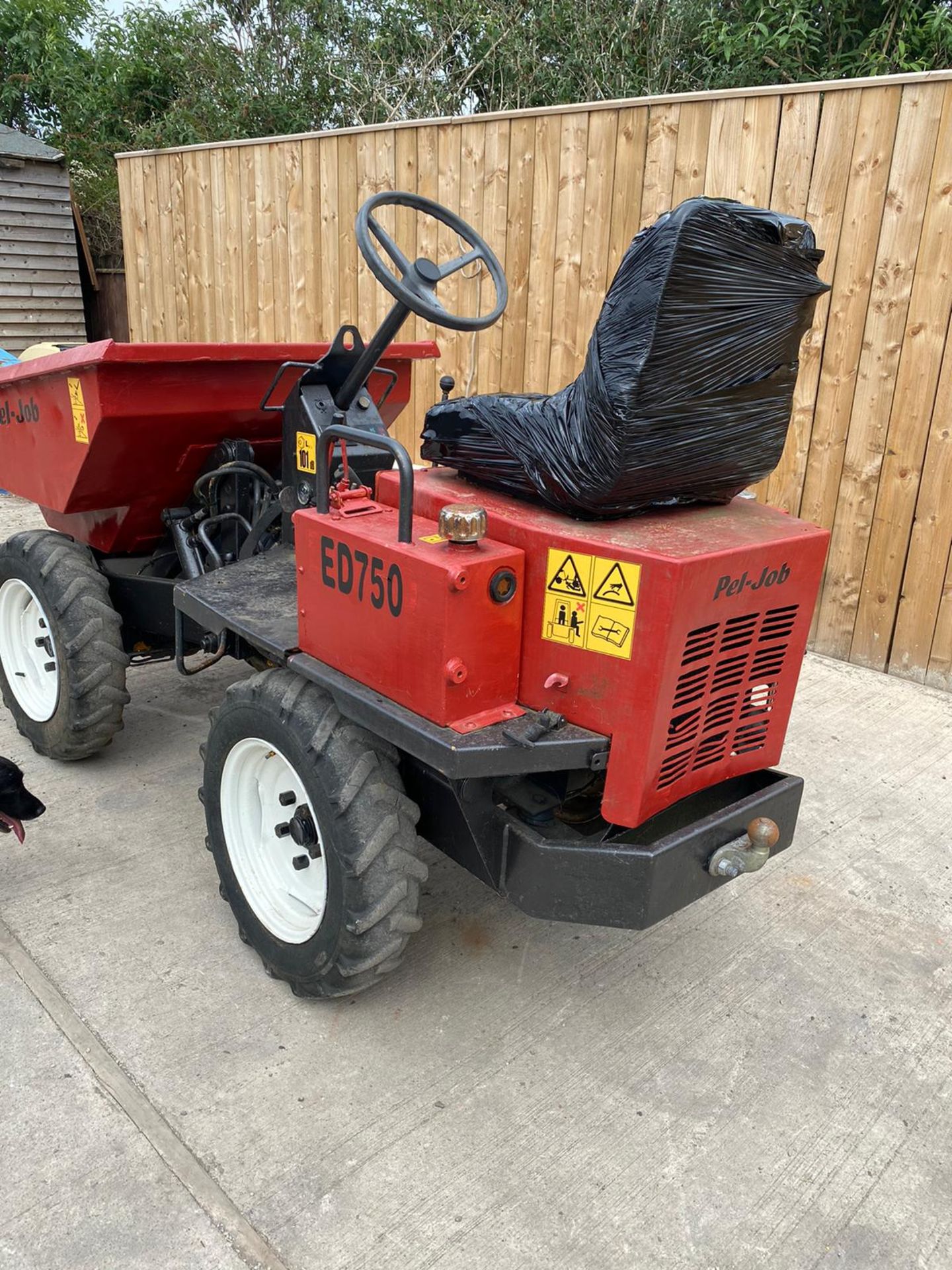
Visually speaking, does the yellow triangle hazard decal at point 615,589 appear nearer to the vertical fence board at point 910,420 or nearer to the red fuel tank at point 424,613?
the red fuel tank at point 424,613

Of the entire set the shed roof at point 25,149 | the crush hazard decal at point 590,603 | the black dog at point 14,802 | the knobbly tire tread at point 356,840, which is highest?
the shed roof at point 25,149

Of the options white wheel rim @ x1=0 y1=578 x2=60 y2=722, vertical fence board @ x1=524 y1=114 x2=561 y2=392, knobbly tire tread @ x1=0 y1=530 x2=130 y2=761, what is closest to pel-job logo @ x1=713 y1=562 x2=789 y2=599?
knobbly tire tread @ x1=0 y1=530 x2=130 y2=761

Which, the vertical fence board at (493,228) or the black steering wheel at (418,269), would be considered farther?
the vertical fence board at (493,228)

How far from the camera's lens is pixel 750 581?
2156mm

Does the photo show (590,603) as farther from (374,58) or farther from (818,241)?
(374,58)

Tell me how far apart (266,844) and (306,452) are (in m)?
1.22

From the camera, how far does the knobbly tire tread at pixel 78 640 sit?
3.47 metres

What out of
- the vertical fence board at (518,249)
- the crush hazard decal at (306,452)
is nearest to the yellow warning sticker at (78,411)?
the crush hazard decal at (306,452)

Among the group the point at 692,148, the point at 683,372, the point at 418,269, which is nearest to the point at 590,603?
the point at 683,372

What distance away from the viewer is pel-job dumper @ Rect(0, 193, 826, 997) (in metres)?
2.08

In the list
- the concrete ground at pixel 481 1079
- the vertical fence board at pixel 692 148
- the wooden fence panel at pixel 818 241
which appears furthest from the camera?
the vertical fence board at pixel 692 148

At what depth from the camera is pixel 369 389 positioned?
3.79m

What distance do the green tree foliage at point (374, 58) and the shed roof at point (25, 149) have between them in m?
1.03

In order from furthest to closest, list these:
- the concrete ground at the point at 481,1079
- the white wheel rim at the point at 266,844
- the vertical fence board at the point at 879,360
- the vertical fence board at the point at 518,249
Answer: the vertical fence board at the point at 518,249 < the vertical fence board at the point at 879,360 < the white wheel rim at the point at 266,844 < the concrete ground at the point at 481,1079
